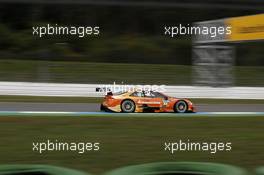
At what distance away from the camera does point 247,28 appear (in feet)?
58.0

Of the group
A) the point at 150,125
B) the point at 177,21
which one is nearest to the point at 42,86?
the point at 150,125

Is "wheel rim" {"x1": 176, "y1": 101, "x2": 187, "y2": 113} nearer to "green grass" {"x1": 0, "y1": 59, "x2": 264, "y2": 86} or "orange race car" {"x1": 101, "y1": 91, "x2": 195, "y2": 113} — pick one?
"orange race car" {"x1": 101, "y1": 91, "x2": 195, "y2": 113}

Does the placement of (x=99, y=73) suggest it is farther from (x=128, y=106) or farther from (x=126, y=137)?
(x=126, y=137)

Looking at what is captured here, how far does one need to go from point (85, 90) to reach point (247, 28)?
6255mm

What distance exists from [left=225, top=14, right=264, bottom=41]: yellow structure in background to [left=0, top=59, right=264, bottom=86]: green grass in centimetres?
149

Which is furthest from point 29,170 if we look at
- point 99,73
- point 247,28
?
point 247,28

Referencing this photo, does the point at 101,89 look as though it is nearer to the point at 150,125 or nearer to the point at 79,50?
the point at 79,50

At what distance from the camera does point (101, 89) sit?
54.2 ft

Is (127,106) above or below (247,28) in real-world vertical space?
below

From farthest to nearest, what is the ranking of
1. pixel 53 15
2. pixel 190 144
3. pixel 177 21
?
1. pixel 177 21
2. pixel 53 15
3. pixel 190 144

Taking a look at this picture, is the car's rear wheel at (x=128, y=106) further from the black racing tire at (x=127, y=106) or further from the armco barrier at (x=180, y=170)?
the armco barrier at (x=180, y=170)

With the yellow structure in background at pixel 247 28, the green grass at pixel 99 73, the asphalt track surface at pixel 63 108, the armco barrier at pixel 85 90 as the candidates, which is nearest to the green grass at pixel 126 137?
the asphalt track surface at pixel 63 108

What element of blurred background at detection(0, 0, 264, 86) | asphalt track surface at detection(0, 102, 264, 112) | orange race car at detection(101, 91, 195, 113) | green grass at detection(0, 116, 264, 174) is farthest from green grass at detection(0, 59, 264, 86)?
green grass at detection(0, 116, 264, 174)

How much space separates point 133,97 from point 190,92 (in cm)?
674
